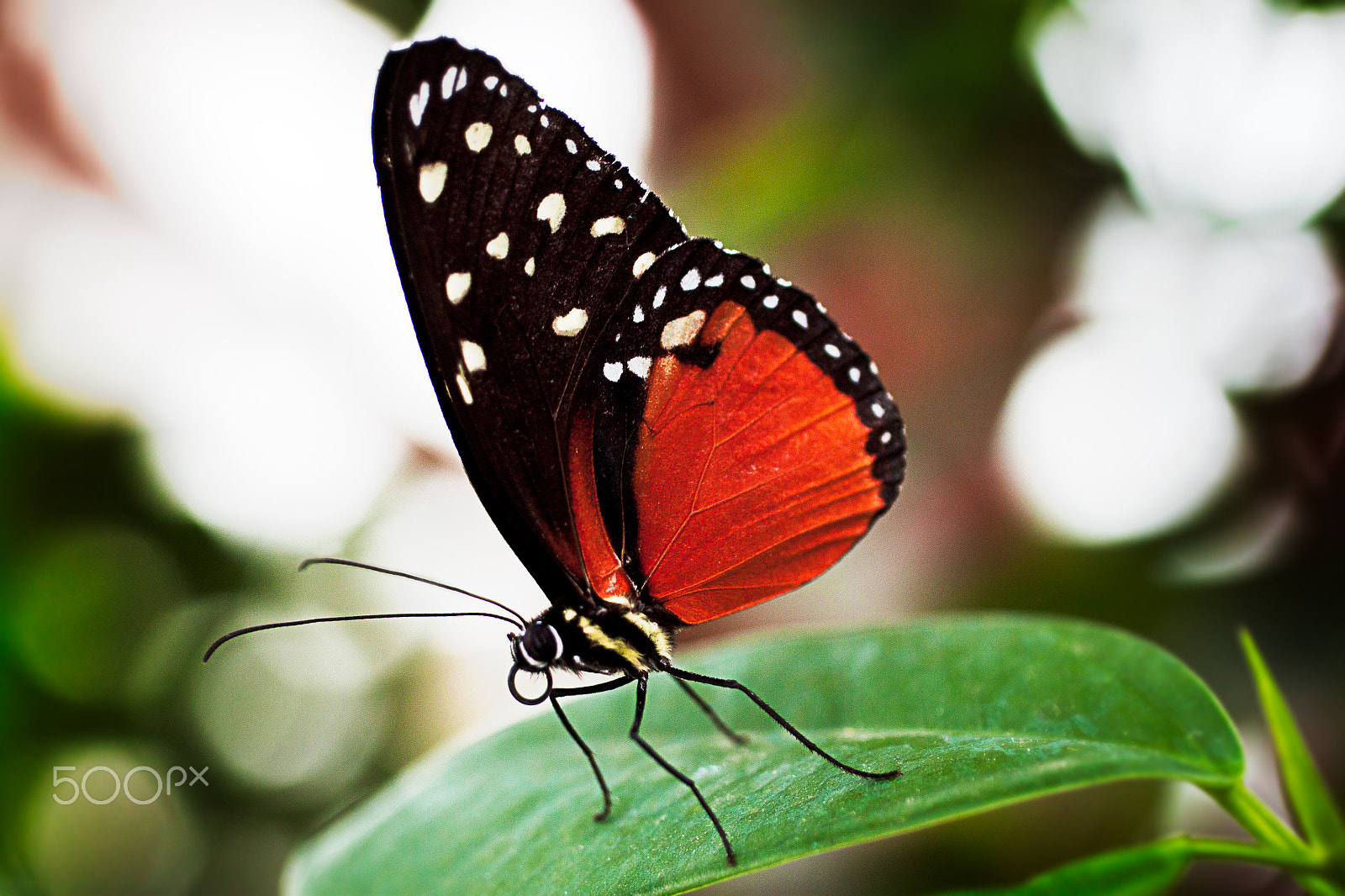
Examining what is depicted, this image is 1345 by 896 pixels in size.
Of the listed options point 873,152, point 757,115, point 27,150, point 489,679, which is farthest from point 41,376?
point 873,152

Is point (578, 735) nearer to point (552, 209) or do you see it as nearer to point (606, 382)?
point (606, 382)

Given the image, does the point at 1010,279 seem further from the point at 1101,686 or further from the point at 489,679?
the point at 489,679

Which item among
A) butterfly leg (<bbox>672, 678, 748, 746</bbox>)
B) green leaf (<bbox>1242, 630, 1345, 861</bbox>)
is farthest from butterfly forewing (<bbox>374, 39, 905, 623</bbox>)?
green leaf (<bbox>1242, 630, 1345, 861</bbox>)

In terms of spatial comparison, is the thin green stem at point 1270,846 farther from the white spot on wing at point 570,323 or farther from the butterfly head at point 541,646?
the white spot on wing at point 570,323

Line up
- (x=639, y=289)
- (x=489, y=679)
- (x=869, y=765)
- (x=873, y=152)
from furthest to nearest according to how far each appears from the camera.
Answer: (x=489, y=679) → (x=873, y=152) → (x=639, y=289) → (x=869, y=765)

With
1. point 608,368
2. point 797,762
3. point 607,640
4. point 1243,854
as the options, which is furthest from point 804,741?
point 608,368

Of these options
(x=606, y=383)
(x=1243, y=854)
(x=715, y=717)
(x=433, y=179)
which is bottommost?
(x=715, y=717)

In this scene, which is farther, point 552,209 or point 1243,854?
point 552,209
